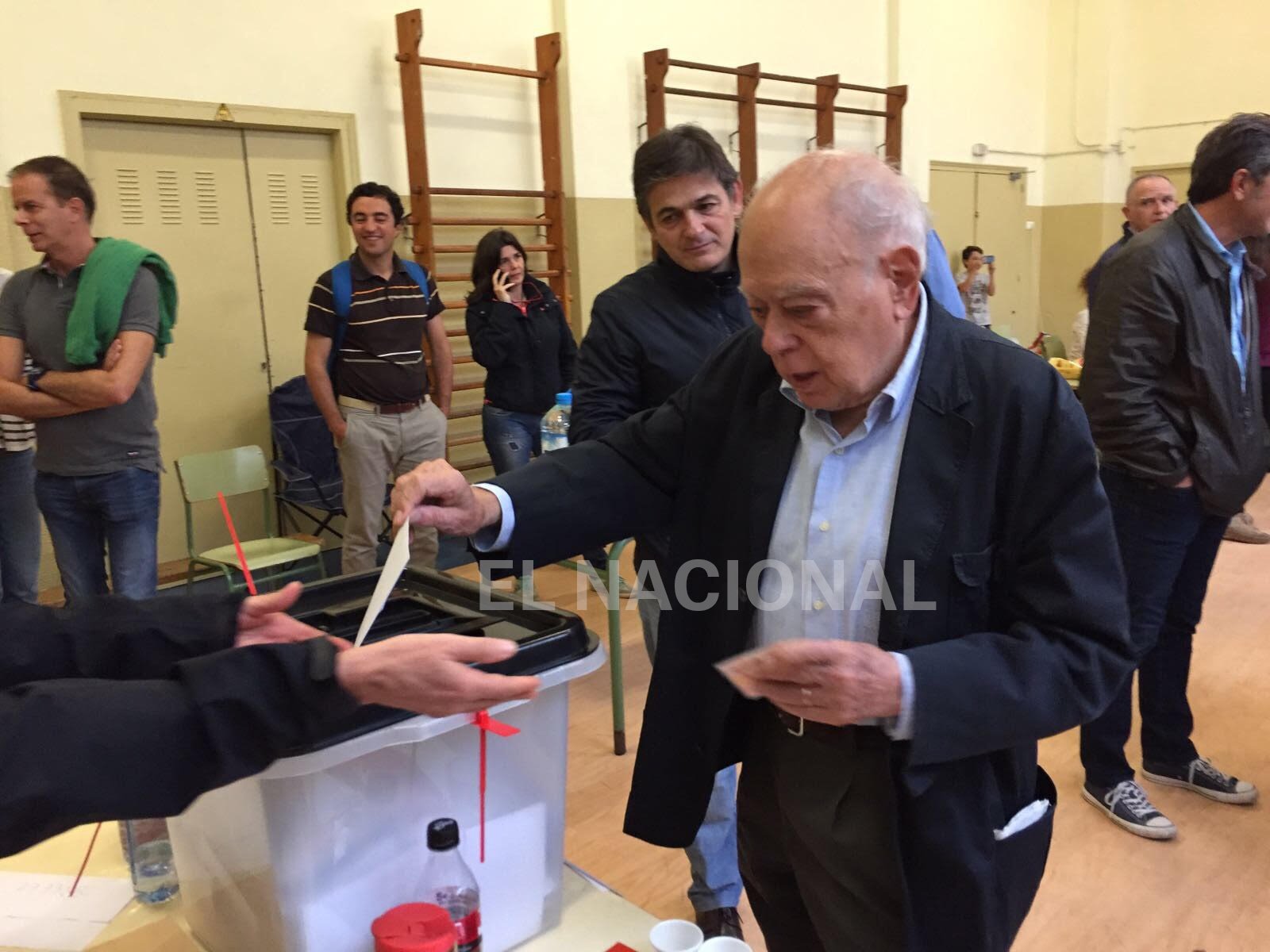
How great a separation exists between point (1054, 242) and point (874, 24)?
3.17 metres

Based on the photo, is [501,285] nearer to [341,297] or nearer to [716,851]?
[341,297]

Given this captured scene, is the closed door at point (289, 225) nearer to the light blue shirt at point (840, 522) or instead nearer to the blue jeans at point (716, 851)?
the blue jeans at point (716, 851)

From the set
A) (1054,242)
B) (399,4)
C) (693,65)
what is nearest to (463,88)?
(399,4)

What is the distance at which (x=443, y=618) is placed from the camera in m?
1.13

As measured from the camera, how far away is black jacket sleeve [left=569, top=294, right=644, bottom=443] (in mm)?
1893

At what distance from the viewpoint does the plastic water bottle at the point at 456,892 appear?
38.5 inches

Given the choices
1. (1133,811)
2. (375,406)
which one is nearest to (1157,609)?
(1133,811)

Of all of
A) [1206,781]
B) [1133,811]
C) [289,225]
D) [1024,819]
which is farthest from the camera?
[289,225]

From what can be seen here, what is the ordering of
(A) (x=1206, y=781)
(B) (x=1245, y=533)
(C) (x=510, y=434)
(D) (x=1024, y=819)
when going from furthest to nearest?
(B) (x=1245, y=533) < (C) (x=510, y=434) < (A) (x=1206, y=781) < (D) (x=1024, y=819)

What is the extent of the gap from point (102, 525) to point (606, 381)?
177cm

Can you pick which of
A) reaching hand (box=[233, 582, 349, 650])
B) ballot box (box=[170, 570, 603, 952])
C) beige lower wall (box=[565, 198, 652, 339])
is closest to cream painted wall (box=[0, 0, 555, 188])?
beige lower wall (box=[565, 198, 652, 339])

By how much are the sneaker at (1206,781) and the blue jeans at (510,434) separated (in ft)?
8.71

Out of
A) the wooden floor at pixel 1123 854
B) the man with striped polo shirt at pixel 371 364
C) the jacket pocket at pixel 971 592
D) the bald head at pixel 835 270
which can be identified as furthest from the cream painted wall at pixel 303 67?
the jacket pocket at pixel 971 592

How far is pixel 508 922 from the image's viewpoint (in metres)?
1.08
